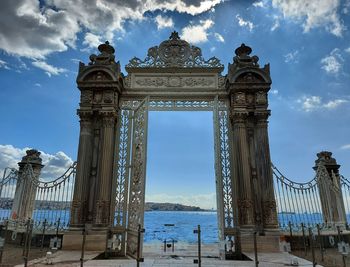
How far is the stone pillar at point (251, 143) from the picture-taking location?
856cm

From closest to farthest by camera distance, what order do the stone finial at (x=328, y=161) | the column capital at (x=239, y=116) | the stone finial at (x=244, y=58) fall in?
the column capital at (x=239, y=116) < the stone finial at (x=244, y=58) < the stone finial at (x=328, y=161)

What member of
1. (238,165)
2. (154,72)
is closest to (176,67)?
(154,72)

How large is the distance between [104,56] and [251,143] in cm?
566

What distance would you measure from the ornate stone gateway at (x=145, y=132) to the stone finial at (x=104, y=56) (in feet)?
0.11

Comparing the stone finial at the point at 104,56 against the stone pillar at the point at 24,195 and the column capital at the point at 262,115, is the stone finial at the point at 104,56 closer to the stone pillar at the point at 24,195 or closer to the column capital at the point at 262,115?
the stone pillar at the point at 24,195

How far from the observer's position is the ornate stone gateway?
8.59m

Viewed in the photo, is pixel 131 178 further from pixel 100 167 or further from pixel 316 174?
pixel 316 174

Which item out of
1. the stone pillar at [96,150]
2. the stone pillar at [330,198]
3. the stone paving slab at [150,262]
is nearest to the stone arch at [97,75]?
the stone pillar at [96,150]

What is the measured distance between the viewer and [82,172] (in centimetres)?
888

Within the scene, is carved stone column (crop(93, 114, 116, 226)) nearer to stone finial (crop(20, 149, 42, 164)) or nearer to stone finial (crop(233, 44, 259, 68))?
stone finial (crop(20, 149, 42, 164))

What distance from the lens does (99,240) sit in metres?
8.23

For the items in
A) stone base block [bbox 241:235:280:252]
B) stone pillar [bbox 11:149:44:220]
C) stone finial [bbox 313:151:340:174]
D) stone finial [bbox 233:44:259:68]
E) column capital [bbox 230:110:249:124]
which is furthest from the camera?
stone finial [bbox 313:151:340:174]

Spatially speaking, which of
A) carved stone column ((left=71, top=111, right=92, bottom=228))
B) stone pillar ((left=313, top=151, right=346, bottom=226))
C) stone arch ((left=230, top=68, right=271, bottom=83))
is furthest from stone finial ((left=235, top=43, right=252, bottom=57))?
carved stone column ((left=71, top=111, right=92, bottom=228))

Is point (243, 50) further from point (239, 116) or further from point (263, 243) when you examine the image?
point (263, 243)
